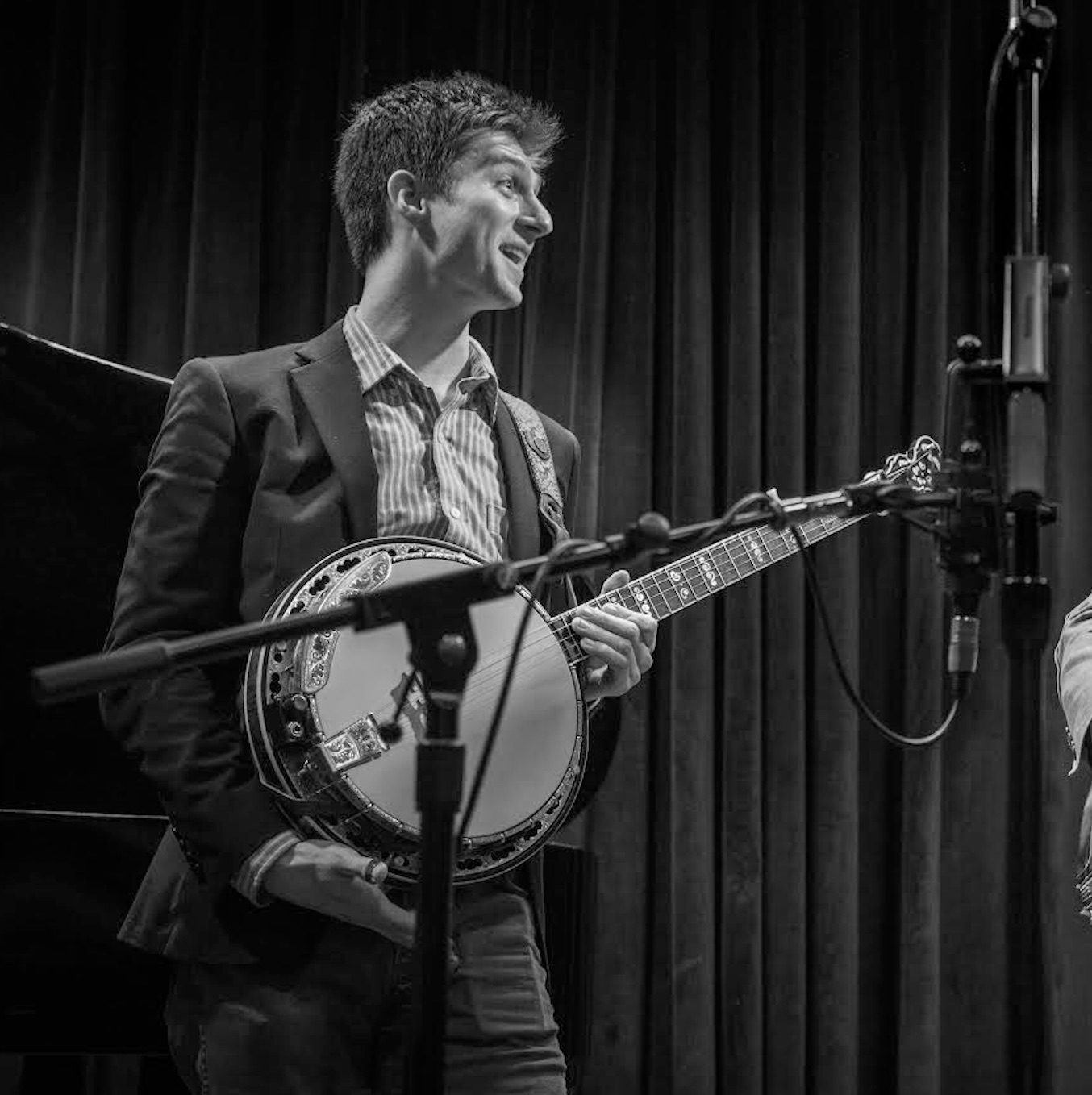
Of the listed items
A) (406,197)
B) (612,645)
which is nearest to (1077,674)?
(612,645)

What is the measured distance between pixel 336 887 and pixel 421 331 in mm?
896

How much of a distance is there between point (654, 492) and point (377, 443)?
1486mm

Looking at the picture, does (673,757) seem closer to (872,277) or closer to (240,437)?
(872,277)

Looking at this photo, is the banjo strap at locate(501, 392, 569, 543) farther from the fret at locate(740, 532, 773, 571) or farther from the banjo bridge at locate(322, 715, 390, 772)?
the banjo bridge at locate(322, 715, 390, 772)

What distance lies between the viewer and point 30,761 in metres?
2.50

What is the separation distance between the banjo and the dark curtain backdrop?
4.31ft

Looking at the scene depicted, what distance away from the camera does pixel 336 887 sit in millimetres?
1811

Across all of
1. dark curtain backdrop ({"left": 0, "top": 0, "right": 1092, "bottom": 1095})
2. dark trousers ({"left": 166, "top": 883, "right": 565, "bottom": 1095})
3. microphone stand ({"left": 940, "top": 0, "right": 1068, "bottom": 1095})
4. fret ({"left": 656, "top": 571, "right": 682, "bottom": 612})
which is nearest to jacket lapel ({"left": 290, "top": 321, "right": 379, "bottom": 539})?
fret ({"left": 656, "top": 571, "right": 682, "bottom": 612})

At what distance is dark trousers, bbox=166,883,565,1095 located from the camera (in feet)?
6.03

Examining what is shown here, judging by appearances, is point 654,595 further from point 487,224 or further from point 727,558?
point 487,224

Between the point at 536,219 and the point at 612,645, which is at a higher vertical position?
the point at 536,219

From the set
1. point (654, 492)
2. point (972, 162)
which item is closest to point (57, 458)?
point (654, 492)

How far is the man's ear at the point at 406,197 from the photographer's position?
7.75 ft

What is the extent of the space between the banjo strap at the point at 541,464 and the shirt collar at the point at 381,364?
49 millimetres
